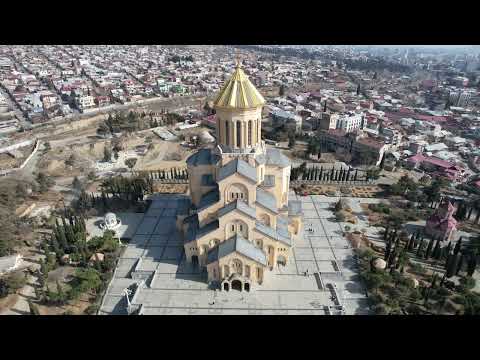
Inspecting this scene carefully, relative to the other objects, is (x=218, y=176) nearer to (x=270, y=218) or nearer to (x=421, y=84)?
(x=270, y=218)

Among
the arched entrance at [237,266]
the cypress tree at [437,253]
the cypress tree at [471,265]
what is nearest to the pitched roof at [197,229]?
the arched entrance at [237,266]

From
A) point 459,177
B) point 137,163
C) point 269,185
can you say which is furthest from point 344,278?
point 137,163

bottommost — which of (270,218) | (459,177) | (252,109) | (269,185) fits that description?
(459,177)

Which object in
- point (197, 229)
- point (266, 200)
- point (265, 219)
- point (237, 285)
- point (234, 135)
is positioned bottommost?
point (237, 285)

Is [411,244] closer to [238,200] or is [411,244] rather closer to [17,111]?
[238,200]

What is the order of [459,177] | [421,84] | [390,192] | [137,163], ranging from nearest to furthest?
1. [390,192]
2. [459,177]
3. [137,163]
4. [421,84]

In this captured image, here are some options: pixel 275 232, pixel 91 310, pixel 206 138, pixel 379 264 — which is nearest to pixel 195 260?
pixel 275 232
